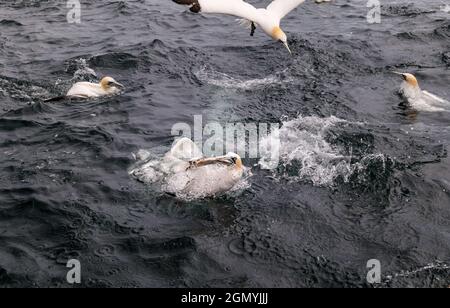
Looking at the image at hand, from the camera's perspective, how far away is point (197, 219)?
7742 mm

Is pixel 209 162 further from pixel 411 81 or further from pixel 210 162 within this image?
pixel 411 81

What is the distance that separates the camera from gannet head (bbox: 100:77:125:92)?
11.5 meters

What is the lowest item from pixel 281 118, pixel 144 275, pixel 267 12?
pixel 144 275

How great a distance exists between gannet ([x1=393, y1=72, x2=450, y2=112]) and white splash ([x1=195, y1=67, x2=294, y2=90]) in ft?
7.41

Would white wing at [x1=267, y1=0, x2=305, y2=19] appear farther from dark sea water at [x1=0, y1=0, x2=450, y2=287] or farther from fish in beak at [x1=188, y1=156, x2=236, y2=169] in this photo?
fish in beak at [x1=188, y1=156, x2=236, y2=169]

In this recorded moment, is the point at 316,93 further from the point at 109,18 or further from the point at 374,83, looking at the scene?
the point at 109,18

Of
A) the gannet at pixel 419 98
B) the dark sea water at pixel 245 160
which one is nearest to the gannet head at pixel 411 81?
the gannet at pixel 419 98

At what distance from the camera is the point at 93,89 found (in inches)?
444

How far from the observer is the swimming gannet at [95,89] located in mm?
11164

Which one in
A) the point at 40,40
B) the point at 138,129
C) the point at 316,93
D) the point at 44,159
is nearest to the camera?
the point at 44,159

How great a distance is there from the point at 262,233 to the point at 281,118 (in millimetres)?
3432

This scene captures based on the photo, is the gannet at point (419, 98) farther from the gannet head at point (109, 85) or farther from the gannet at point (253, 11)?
the gannet head at point (109, 85)

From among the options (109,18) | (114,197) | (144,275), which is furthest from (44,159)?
(109,18)

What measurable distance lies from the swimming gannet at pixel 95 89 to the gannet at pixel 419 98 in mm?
5632
